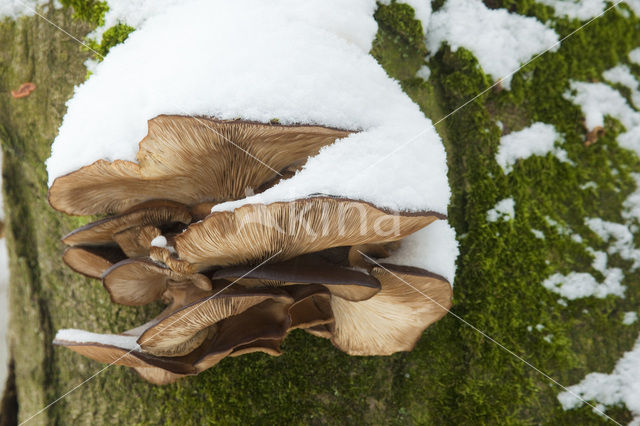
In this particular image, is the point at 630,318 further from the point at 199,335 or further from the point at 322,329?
the point at 199,335

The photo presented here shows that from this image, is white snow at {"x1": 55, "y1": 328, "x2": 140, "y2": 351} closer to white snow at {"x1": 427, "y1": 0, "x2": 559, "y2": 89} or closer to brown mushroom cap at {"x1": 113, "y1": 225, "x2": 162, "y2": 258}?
brown mushroom cap at {"x1": 113, "y1": 225, "x2": 162, "y2": 258}

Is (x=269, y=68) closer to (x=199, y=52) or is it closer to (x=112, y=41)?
(x=199, y=52)

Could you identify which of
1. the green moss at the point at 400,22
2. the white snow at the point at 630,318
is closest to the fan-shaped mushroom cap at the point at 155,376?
the green moss at the point at 400,22

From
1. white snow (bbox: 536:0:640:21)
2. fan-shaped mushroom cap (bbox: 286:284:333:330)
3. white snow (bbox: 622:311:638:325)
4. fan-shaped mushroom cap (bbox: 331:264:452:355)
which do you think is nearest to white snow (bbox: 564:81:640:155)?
white snow (bbox: 536:0:640:21)

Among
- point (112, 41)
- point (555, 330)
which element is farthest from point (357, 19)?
point (555, 330)

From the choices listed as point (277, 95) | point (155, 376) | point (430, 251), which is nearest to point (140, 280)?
point (155, 376)
